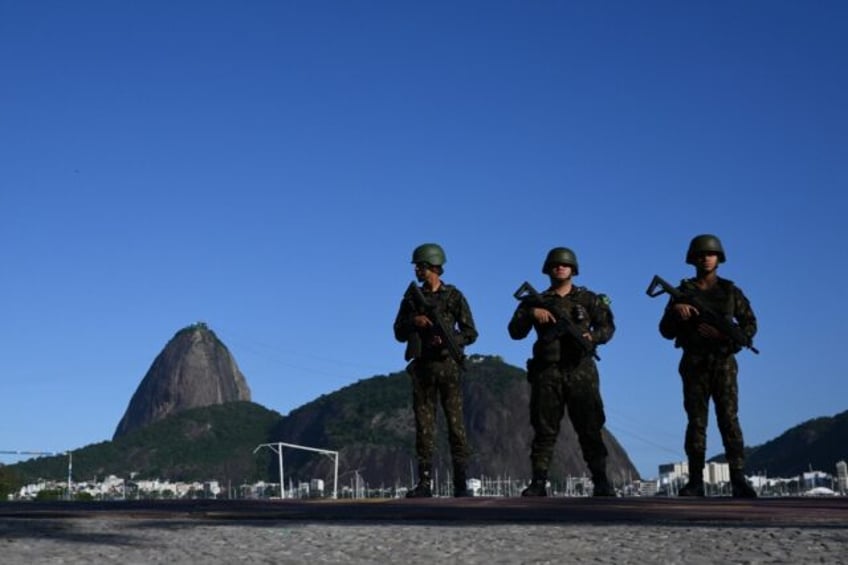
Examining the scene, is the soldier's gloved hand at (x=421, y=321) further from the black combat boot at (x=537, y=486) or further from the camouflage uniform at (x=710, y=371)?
the camouflage uniform at (x=710, y=371)

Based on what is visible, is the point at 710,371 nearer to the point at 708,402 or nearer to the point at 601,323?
the point at 708,402

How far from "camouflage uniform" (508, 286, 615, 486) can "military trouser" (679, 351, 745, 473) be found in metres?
0.81

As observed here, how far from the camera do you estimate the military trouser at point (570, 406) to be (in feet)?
34.5

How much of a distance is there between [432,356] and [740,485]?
118 inches

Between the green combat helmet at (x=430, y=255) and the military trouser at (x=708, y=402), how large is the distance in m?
2.53

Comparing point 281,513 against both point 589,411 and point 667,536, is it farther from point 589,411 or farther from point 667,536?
point 589,411

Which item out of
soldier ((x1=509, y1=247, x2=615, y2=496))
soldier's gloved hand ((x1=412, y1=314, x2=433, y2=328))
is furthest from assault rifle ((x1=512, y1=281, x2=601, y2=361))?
soldier's gloved hand ((x1=412, y1=314, x2=433, y2=328))

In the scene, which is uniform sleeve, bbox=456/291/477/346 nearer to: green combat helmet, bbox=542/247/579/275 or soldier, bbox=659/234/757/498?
green combat helmet, bbox=542/247/579/275

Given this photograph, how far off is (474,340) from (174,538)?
5464 millimetres

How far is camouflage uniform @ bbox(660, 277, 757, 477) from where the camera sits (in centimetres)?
1013

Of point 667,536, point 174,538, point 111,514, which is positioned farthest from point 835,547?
point 111,514

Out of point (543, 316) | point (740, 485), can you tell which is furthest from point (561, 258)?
point (740, 485)

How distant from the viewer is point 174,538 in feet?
20.3

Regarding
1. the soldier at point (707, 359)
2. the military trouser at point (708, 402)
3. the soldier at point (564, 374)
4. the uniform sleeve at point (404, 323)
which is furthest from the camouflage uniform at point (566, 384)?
the uniform sleeve at point (404, 323)
